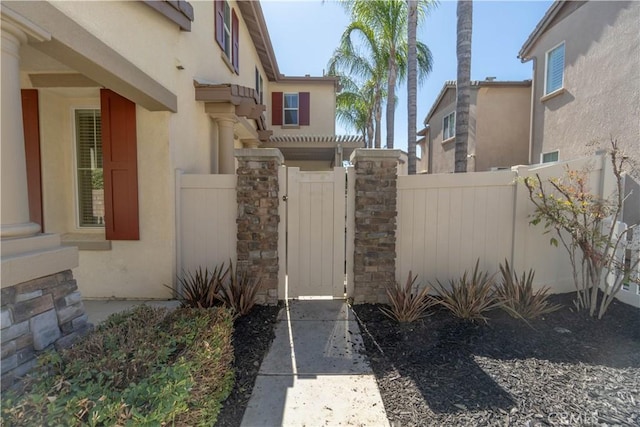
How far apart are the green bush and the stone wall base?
0.22m

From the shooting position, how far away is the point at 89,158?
5.10 m

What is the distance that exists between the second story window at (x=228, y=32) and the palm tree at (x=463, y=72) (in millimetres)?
5089

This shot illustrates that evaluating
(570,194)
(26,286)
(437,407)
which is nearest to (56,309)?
(26,286)

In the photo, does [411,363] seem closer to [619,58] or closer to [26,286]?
[26,286]

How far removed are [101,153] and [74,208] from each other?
3.35 feet

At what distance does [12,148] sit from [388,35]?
508 inches

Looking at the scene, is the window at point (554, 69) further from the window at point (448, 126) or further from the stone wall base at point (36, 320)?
the stone wall base at point (36, 320)

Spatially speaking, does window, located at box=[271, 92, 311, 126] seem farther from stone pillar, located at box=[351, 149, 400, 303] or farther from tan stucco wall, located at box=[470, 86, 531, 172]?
stone pillar, located at box=[351, 149, 400, 303]

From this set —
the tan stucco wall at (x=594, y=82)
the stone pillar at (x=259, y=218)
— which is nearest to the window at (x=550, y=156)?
the tan stucco wall at (x=594, y=82)

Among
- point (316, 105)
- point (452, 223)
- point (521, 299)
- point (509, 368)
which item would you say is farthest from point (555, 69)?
point (509, 368)

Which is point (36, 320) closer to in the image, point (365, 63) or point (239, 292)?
point (239, 292)

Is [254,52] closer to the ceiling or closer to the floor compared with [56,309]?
closer to the ceiling

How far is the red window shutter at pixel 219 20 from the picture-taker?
269 inches

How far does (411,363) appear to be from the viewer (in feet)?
10.6
